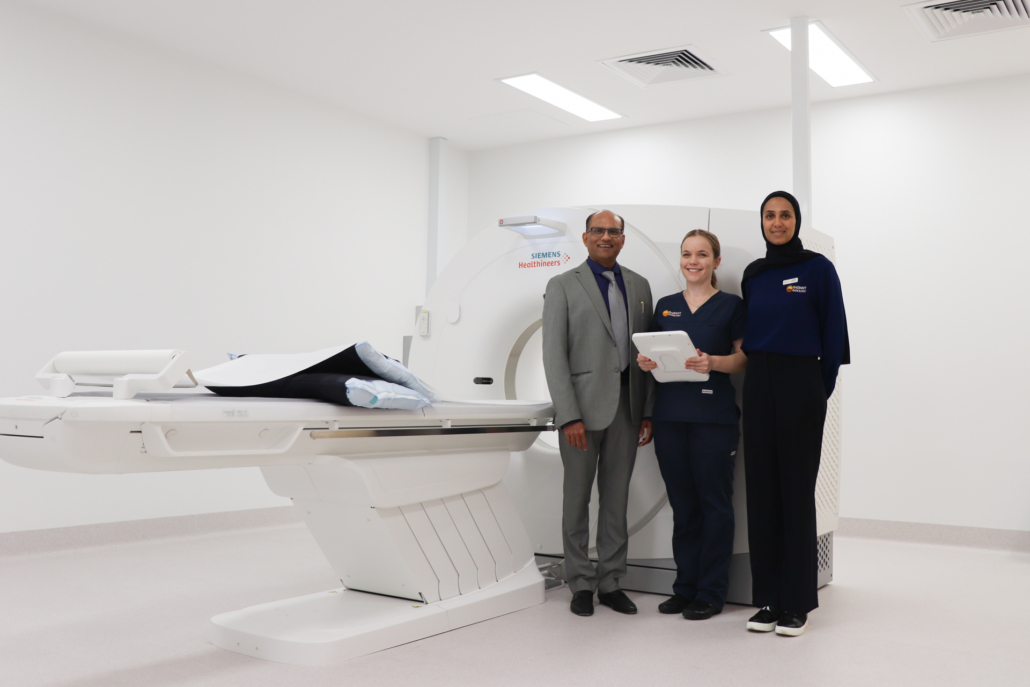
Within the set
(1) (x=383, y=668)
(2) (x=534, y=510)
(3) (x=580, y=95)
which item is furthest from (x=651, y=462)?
(3) (x=580, y=95)

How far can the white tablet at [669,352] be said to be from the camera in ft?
8.60

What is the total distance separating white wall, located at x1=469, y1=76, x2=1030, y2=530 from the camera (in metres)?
4.25

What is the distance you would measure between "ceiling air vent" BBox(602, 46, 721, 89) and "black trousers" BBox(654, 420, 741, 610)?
2.16 metres

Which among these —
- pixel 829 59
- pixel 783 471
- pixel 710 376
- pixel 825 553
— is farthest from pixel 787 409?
pixel 829 59

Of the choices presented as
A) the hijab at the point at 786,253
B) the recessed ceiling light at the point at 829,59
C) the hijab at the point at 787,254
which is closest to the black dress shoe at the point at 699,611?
the hijab at the point at 787,254

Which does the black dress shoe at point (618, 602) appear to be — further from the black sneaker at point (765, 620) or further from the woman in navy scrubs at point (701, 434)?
the black sneaker at point (765, 620)

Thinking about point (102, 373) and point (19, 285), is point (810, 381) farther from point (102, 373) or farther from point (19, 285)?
point (19, 285)

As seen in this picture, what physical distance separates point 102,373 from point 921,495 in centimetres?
389

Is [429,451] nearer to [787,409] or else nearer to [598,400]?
[598,400]

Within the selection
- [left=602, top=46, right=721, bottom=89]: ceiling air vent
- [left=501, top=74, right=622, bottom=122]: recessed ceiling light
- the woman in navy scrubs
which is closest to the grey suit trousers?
the woman in navy scrubs

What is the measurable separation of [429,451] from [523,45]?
2.35 m

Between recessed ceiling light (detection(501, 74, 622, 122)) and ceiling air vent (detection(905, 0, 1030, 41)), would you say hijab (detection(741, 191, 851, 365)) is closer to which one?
ceiling air vent (detection(905, 0, 1030, 41))

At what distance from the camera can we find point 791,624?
2564 mm

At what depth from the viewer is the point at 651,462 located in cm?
306
